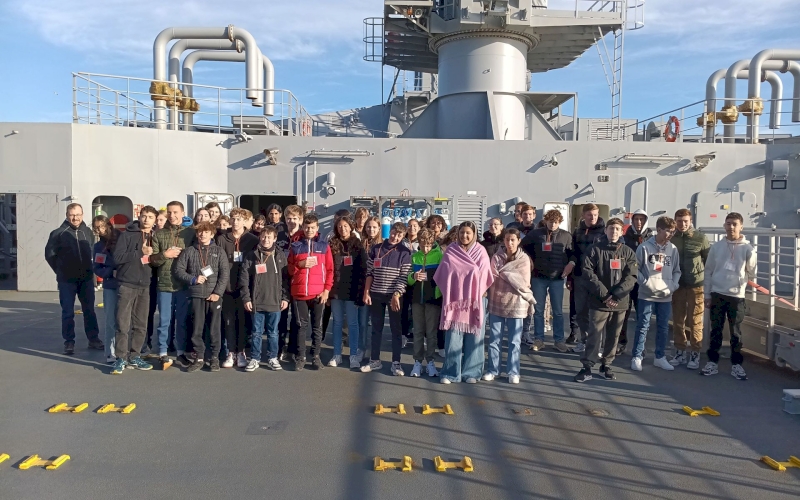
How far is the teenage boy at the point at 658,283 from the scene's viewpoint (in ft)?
21.0

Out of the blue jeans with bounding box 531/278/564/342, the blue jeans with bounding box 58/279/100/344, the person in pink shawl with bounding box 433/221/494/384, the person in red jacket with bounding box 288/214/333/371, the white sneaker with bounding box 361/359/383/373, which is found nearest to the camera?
the person in pink shawl with bounding box 433/221/494/384

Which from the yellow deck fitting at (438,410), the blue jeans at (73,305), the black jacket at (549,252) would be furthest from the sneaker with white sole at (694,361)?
the blue jeans at (73,305)

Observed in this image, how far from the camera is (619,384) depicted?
5.91m

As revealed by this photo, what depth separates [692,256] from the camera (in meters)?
6.52

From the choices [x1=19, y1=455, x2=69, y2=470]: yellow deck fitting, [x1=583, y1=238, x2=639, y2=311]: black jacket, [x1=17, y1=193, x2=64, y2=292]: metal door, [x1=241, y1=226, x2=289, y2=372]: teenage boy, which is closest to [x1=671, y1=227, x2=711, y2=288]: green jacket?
[x1=583, y1=238, x2=639, y2=311]: black jacket

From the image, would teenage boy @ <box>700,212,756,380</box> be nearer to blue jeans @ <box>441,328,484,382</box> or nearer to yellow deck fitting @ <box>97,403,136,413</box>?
blue jeans @ <box>441,328,484,382</box>

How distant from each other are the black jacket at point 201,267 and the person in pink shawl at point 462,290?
2.38 metres

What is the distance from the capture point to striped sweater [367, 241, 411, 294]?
6109 mm

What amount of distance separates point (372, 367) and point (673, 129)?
1118 cm

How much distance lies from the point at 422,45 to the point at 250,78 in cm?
473

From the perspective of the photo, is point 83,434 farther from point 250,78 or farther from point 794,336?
point 250,78

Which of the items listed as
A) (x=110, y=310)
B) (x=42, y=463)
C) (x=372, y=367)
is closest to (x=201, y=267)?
(x=110, y=310)

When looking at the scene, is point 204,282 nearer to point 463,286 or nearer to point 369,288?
point 369,288

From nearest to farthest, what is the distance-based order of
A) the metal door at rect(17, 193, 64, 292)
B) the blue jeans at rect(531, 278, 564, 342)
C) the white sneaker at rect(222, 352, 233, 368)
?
the white sneaker at rect(222, 352, 233, 368)
the blue jeans at rect(531, 278, 564, 342)
the metal door at rect(17, 193, 64, 292)
